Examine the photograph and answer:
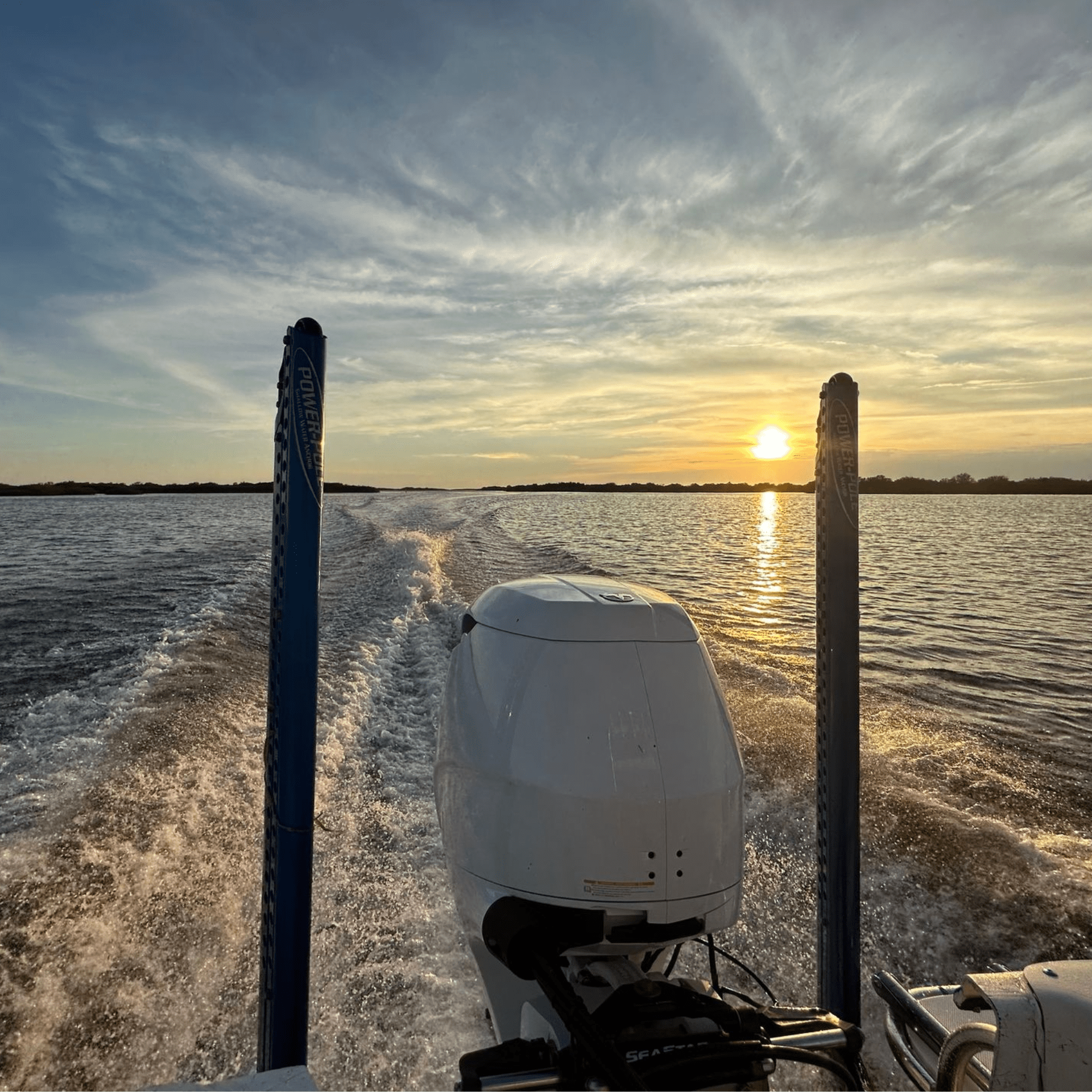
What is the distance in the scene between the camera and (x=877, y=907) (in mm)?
2941

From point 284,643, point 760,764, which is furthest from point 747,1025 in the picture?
point 760,764

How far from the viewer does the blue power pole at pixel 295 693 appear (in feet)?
6.64

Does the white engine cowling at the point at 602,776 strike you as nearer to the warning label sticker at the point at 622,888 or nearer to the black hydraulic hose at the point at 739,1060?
the warning label sticker at the point at 622,888

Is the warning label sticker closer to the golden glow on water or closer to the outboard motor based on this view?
the outboard motor

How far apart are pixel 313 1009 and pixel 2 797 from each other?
213cm

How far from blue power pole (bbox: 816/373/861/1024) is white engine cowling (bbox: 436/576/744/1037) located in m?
0.53

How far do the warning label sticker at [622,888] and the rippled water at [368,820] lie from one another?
2.93 feet

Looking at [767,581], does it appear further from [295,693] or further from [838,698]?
[295,693]

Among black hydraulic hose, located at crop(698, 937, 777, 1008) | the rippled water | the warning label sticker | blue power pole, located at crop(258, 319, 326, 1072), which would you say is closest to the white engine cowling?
the warning label sticker

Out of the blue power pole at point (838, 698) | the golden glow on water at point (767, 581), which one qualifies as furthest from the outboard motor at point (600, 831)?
the golden glow on water at point (767, 581)

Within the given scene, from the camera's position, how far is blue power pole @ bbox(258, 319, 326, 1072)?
202cm

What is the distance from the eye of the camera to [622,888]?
5.81ft

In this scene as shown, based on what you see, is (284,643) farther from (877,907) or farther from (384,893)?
(877,907)

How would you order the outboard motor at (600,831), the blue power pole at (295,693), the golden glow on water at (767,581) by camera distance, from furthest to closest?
the golden glow on water at (767,581), the blue power pole at (295,693), the outboard motor at (600,831)
